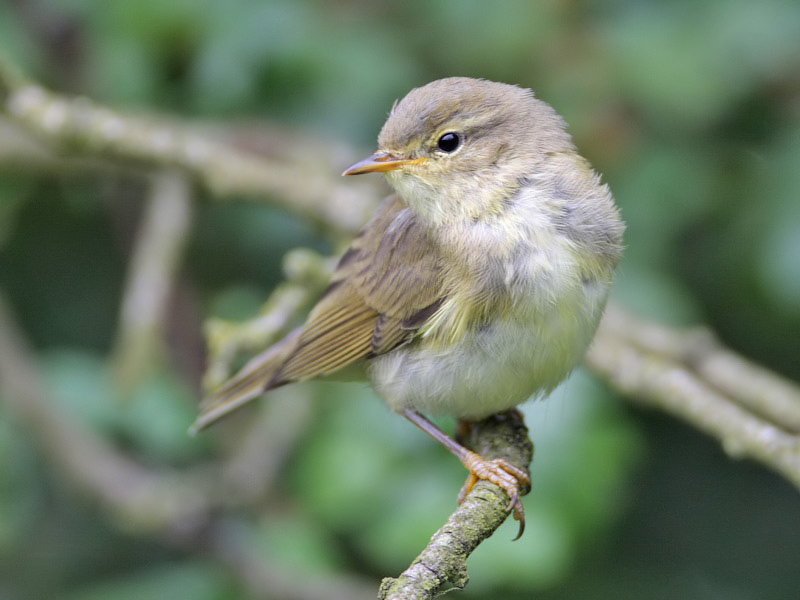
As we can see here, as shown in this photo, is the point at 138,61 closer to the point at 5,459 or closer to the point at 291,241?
the point at 291,241

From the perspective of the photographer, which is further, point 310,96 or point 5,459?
point 310,96

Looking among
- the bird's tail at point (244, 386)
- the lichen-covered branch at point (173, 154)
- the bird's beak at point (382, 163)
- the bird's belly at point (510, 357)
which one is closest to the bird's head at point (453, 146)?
the bird's beak at point (382, 163)

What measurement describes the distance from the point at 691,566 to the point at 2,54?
4.03 m

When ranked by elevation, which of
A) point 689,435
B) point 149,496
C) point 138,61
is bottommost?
point 149,496

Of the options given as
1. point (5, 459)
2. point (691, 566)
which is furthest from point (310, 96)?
point (691, 566)

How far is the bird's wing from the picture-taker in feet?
10.4

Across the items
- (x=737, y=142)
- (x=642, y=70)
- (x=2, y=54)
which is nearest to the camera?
(x=2, y=54)

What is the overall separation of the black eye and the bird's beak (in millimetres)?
66

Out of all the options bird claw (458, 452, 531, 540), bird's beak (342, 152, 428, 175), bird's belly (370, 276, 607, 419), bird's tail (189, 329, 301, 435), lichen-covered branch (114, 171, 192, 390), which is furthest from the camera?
lichen-covered branch (114, 171, 192, 390)

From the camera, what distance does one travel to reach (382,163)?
3.08m

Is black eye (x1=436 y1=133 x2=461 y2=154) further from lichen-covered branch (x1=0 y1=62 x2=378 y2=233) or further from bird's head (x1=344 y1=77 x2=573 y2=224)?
lichen-covered branch (x1=0 y1=62 x2=378 y2=233)

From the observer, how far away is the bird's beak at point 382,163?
119 inches

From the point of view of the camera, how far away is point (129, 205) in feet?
17.8

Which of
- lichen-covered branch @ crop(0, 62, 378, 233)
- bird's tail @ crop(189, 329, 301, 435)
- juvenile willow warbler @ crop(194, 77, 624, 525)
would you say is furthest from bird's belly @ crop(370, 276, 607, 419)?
lichen-covered branch @ crop(0, 62, 378, 233)
